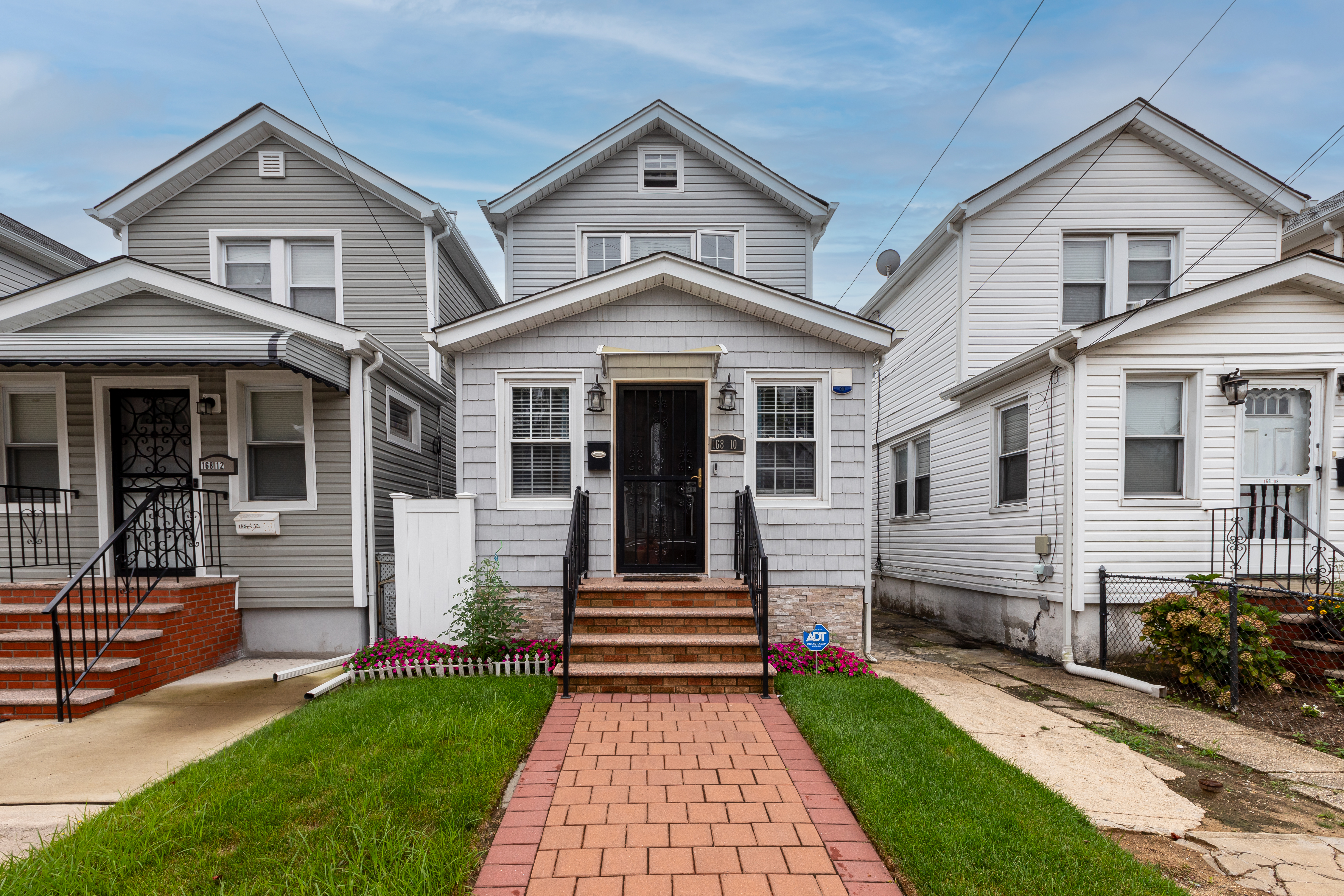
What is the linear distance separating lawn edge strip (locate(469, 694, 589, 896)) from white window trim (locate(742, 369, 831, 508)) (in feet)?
10.5

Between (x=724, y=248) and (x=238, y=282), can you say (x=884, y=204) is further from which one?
(x=238, y=282)

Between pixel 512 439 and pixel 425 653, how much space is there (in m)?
2.34

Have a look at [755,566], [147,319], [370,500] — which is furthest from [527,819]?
[147,319]

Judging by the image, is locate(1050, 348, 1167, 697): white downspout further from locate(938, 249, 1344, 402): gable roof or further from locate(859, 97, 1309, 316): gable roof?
locate(859, 97, 1309, 316): gable roof

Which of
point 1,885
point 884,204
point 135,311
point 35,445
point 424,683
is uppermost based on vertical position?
point 884,204

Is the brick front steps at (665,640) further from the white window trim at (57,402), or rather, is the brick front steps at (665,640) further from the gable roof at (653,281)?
the white window trim at (57,402)

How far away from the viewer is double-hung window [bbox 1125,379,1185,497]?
7.08m

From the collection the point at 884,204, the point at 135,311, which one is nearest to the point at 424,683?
the point at 135,311

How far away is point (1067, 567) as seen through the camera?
698 cm

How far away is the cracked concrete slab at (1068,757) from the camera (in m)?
3.38

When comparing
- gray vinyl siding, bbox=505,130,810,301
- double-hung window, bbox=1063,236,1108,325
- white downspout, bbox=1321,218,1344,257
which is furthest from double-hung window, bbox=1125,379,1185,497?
white downspout, bbox=1321,218,1344,257

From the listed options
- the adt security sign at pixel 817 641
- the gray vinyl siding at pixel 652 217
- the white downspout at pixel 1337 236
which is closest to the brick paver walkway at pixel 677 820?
the adt security sign at pixel 817 641

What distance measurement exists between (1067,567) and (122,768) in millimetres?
8648

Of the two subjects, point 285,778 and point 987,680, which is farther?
point 987,680
